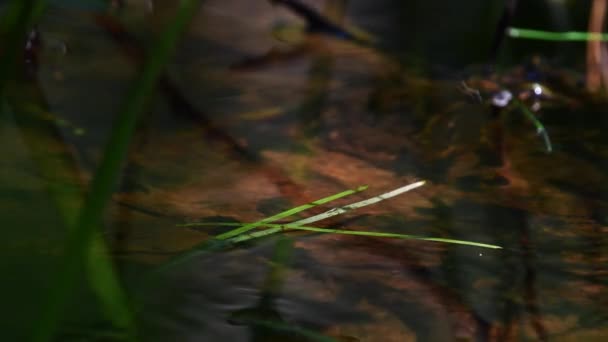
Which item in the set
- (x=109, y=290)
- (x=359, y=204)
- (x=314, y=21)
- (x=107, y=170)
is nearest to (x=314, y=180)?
(x=359, y=204)

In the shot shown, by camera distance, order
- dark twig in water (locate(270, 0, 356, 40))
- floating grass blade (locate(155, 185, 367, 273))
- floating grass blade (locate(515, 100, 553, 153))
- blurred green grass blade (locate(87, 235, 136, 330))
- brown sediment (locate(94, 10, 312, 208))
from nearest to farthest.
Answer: blurred green grass blade (locate(87, 235, 136, 330))
floating grass blade (locate(155, 185, 367, 273))
brown sediment (locate(94, 10, 312, 208))
floating grass blade (locate(515, 100, 553, 153))
dark twig in water (locate(270, 0, 356, 40))

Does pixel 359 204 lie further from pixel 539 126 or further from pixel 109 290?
pixel 539 126

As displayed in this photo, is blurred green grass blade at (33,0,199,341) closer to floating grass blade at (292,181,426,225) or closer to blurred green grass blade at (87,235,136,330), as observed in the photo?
blurred green grass blade at (87,235,136,330)

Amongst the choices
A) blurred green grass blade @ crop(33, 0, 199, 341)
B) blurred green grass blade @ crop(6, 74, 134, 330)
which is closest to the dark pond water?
blurred green grass blade @ crop(6, 74, 134, 330)

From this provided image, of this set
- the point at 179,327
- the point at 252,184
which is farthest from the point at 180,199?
the point at 179,327

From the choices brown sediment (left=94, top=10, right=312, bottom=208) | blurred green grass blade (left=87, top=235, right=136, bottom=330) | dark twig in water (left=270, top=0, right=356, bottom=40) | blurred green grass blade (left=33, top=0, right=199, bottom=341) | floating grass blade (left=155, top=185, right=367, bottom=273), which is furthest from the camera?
dark twig in water (left=270, top=0, right=356, bottom=40)

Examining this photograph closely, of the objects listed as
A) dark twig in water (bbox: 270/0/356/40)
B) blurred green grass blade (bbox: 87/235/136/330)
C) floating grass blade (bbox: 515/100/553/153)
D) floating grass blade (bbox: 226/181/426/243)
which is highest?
dark twig in water (bbox: 270/0/356/40)

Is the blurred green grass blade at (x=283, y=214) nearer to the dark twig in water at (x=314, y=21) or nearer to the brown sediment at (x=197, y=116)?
the brown sediment at (x=197, y=116)

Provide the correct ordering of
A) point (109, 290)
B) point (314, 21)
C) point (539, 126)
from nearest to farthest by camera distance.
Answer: point (109, 290) < point (539, 126) < point (314, 21)
